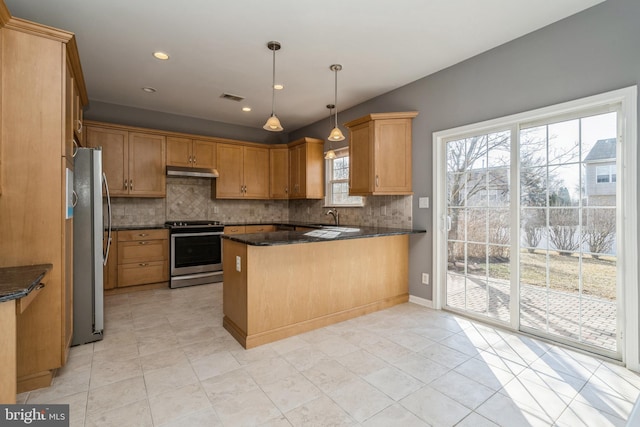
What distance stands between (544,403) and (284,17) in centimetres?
332

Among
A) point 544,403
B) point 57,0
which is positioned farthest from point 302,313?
point 57,0

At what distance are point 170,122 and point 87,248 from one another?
124 inches

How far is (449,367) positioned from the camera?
7.34 feet

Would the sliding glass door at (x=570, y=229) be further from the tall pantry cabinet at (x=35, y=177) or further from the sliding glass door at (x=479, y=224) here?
the tall pantry cabinet at (x=35, y=177)

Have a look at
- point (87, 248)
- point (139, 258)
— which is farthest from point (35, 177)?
point (139, 258)

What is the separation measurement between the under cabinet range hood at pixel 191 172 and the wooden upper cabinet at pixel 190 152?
Result: 0.10m

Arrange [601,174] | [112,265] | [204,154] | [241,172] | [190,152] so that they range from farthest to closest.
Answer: [241,172], [204,154], [190,152], [112,265], [601,174]

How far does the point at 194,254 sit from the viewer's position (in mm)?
4633

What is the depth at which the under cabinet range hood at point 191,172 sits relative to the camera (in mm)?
4680

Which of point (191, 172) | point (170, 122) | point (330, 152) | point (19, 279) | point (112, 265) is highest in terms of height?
point (170, 122)

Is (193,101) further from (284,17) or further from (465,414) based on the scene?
(465,414)

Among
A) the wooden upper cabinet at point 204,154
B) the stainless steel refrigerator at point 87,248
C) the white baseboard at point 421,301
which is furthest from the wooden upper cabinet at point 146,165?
the white baseboard at point 421,301

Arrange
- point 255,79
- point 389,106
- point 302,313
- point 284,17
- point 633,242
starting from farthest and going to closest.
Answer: point 389,106 < point 255,79 < point 302,313 < point 284,17 < point 633,242

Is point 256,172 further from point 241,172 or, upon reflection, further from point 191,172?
point 191,172
